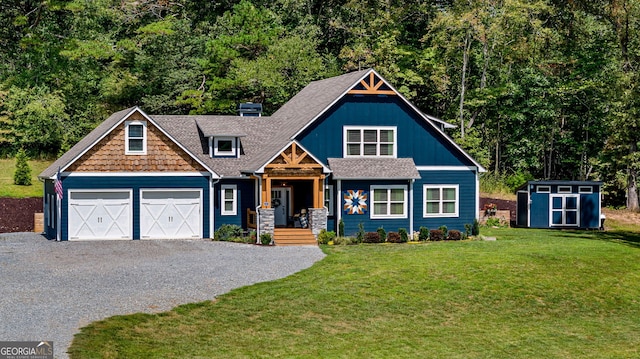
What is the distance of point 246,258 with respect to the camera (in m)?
32.8

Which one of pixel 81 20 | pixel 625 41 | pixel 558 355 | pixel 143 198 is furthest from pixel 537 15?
pixel 558 355

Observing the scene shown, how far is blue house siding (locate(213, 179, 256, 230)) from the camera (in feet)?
132

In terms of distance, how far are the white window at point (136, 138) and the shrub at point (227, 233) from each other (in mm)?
4730

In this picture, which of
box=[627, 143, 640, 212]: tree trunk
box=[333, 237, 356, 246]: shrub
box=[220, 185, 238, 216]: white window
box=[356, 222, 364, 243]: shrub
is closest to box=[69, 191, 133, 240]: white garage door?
box=[220, 185, 238, 216]: white window

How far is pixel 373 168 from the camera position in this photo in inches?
1585

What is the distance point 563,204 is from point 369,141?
1204 centimetres

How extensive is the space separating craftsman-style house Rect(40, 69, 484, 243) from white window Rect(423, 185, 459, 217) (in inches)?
1.9

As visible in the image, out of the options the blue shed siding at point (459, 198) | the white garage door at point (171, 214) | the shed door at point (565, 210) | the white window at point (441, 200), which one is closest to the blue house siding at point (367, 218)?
the blue shed siding at point (459, 198)

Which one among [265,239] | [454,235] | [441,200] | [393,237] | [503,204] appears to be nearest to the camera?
[265,239]

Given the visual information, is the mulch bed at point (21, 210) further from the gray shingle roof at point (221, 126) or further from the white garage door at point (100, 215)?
the gray shingle roof at point (221, 126)

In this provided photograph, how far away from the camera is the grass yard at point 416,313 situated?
69.7 feet

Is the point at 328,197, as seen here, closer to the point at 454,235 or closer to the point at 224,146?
the point at 224,146

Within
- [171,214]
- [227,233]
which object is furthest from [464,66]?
[171,214]

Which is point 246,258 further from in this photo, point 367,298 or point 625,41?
point 625,41
